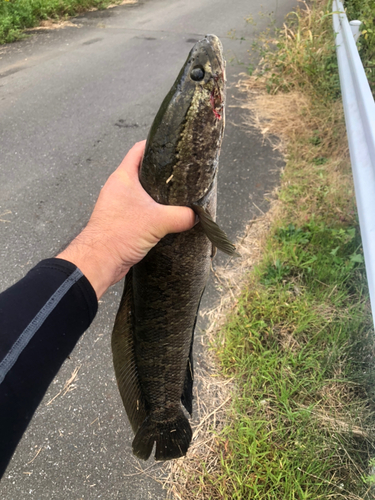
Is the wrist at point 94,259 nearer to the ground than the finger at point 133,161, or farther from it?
nearer to the ground

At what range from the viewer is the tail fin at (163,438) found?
1826 millimetres

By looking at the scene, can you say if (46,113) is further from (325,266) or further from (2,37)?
(325,266)

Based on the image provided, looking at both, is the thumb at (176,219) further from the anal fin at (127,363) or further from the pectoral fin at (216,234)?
the anal fin at (127,363)

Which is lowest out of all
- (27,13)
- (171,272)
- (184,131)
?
(171,272)

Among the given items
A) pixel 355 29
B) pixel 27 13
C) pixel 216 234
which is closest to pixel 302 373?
pixel 216 234

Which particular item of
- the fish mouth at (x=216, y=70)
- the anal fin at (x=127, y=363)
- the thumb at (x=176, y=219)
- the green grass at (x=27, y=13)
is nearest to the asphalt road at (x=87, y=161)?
the green grass at (x=27, y=13)

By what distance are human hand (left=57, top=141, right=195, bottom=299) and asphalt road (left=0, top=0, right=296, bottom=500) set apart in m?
1.37

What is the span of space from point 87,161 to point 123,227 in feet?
10.6

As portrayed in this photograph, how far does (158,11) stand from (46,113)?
6038 mm

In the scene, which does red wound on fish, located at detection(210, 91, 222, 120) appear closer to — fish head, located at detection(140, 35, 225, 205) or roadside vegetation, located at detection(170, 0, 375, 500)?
fish head, located at detection(140, 35, 225, 205)

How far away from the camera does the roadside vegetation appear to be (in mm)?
1928

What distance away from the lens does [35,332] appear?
1181 mm

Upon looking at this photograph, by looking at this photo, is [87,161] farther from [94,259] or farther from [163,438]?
[163,438]

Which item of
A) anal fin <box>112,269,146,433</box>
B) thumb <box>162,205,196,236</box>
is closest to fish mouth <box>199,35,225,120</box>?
thumb <box>162,205,196,236</box>
